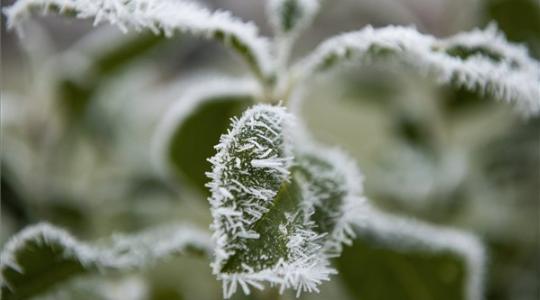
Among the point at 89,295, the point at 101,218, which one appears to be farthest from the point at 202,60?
the point at 89,295

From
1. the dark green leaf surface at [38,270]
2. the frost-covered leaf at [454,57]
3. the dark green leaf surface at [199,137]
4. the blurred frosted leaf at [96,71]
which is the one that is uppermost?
the blurred frosted leaf at [96,71]

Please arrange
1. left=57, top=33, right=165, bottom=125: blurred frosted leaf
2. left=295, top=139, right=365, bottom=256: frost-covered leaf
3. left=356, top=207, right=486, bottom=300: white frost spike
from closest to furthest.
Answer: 1. left=295, top=139, right=365, bottom=256: frost-covered leaf
2. left=356, top=207, right=486, bottom=300: white frost spike
3. left=57, top=33, right=165, bottom=125: blurred frosted leaf

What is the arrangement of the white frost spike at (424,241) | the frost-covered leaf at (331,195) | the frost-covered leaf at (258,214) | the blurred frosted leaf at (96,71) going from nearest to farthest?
the frost-covered leaf at (258,214), the frost-covered leaf at (331,195), the white frost spike at (424,241), the blurred frosted leaf at (96,71)

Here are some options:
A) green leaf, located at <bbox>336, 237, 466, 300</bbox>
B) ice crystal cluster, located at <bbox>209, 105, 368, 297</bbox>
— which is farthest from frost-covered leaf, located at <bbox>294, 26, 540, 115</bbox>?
green leaf, located at <bbox>336, 237, 466, 300</bbox>

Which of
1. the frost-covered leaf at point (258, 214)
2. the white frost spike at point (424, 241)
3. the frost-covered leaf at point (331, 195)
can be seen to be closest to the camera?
the frost-covered leaf at point (258, 214)

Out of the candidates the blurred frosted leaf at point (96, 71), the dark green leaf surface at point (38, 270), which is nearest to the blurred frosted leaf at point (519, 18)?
the blurred frosted leaf at point (96, 71)

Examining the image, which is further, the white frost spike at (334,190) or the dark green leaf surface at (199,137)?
the dark green leaf surface at (199,137)

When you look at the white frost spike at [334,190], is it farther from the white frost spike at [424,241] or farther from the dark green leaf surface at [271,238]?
the white frost spike at [424,241]

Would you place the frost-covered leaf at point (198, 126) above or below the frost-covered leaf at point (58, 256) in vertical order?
above

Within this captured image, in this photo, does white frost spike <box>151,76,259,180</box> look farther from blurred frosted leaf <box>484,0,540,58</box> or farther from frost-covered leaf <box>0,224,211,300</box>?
blurred frosted leaf <box>484,0,540,58</box>
